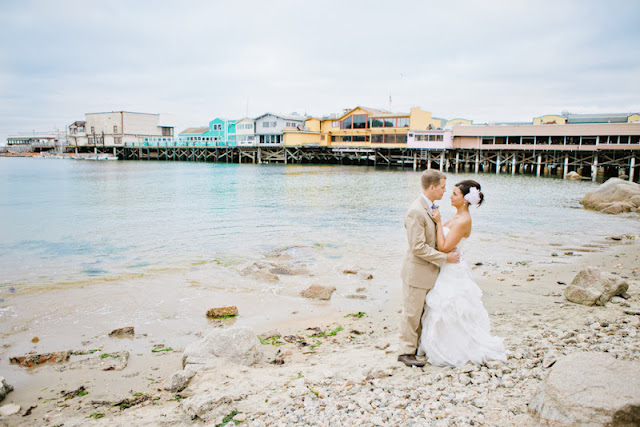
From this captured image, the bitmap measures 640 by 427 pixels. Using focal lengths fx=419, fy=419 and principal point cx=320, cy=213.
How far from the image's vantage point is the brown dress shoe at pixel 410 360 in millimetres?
4660

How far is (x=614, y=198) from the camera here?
2255 centimetres

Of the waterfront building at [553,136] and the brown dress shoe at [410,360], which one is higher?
the waterfront building at [553,136]

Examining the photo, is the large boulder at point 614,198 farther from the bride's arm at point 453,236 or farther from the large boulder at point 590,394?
the large boulder at point 590,394

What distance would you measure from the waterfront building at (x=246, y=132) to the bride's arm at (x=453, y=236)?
215 ft

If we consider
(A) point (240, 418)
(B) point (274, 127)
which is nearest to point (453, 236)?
(A) point (240, 418)

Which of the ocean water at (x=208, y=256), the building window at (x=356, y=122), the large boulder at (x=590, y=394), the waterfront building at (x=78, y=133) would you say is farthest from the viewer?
the waterfront building at (x=78, y=133)

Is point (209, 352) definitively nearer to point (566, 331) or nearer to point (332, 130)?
point (566, 331)

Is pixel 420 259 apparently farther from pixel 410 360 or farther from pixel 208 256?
pixel 208 256

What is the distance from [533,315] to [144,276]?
28.4 ft

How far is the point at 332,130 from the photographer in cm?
6456

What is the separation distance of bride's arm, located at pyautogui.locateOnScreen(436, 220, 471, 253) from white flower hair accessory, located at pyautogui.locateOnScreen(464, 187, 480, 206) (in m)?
0.23

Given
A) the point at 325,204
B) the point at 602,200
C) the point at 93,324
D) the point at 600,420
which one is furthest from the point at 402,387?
the point at 602,200

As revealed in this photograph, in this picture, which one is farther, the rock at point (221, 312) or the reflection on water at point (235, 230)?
the reflection on water at point (235, 230)

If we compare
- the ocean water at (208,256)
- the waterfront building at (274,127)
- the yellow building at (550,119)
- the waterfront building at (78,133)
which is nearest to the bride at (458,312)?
the ocean water at (208,256)
